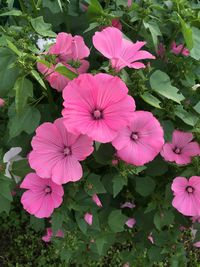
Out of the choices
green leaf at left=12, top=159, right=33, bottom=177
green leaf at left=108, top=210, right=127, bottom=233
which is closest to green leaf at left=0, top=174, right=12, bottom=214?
green leaf at left=12, top=159, right=33, bottom=177

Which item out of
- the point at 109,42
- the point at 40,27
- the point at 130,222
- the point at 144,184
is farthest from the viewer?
the point at 130,222

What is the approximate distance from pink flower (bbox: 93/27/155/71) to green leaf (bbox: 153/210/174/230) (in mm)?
560

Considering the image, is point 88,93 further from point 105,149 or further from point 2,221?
point 2,221

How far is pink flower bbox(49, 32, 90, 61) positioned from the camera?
1082 mm

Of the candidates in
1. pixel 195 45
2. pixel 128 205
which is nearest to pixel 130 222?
pixel 128 205

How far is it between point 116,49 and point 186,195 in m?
0.48

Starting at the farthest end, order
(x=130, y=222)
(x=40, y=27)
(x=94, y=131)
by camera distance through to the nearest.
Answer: (x=130, y=222) → (x=40, y=27) → (x=94, y=131)

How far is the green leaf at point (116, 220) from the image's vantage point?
1.43 meters

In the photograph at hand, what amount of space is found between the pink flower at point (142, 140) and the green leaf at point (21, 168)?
1.00 feet

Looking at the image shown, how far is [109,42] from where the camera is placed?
1.03 metres

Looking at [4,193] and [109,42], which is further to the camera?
[4,193]

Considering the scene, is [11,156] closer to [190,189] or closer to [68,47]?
[68,47]

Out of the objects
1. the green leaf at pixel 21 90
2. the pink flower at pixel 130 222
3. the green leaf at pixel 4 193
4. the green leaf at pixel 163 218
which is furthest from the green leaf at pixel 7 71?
the pink flower at pixel 130 222

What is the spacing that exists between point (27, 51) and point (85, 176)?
16.2 inches
